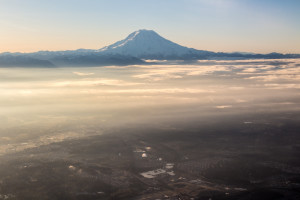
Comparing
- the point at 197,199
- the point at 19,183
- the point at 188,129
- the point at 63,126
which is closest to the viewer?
the point at 197,199

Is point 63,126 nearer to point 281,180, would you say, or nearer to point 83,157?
point 83,157

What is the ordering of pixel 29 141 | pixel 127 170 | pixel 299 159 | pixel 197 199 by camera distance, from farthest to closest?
pixel 29 141 → pixel 299 159 → pixel 127 170 → pixel 197 199

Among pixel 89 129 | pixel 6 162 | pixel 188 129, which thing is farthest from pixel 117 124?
pixel 6 162

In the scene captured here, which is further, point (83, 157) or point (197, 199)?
point (83, 157)

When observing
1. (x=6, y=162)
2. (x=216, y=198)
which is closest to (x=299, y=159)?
(x=216, y=198)

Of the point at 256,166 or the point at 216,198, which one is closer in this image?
the point at 216,198

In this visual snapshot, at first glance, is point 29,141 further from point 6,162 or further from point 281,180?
point 281,180

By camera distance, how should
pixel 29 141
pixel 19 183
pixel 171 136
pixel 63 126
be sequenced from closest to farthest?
1. pixel 19 183
2. pixel 29 141
3. pixel 171 136
4. pixel 63 126

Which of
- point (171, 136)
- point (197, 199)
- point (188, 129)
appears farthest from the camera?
point (188, 129)

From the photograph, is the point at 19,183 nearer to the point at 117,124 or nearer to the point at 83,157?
the point at 83,157
